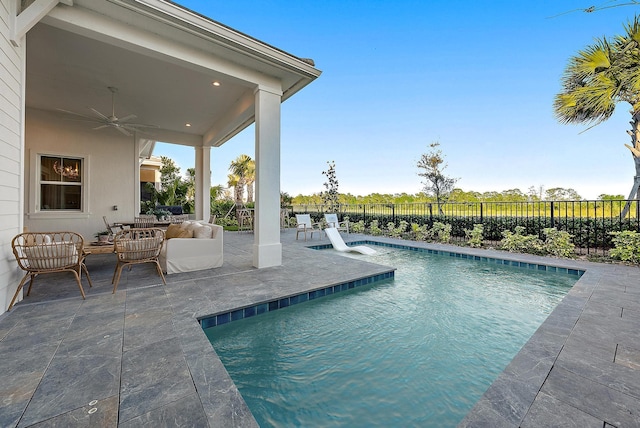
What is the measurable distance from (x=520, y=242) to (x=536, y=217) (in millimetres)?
803

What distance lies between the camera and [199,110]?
5.90 metres

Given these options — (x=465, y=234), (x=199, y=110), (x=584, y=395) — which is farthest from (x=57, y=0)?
(x=465, y=234)

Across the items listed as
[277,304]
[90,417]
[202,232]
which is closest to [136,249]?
[202,232]

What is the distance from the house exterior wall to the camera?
236cm

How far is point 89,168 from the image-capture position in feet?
20.8

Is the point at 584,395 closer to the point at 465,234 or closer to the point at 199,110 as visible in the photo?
the point at 465,234

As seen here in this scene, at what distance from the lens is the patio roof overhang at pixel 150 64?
290cm

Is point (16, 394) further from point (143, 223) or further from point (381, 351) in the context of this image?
point (143, 223)

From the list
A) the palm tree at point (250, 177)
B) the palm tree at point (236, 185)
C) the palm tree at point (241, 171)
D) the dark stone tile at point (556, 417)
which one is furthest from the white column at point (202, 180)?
the palm tree at point (236, 185)

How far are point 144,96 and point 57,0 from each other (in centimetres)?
269

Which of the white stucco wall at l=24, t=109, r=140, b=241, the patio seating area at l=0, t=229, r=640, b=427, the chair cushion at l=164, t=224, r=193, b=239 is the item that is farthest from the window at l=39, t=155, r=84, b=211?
the patio seating area at l=0, t=229, r=640, b=427

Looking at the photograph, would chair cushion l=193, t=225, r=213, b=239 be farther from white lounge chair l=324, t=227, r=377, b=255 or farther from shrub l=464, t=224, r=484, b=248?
shrub l=464, t=224, r=484, b=248

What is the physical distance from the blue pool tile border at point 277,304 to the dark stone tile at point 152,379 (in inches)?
23.9

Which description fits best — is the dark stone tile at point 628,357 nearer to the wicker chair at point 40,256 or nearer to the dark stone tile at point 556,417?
the dark stone tile at point 556,417
